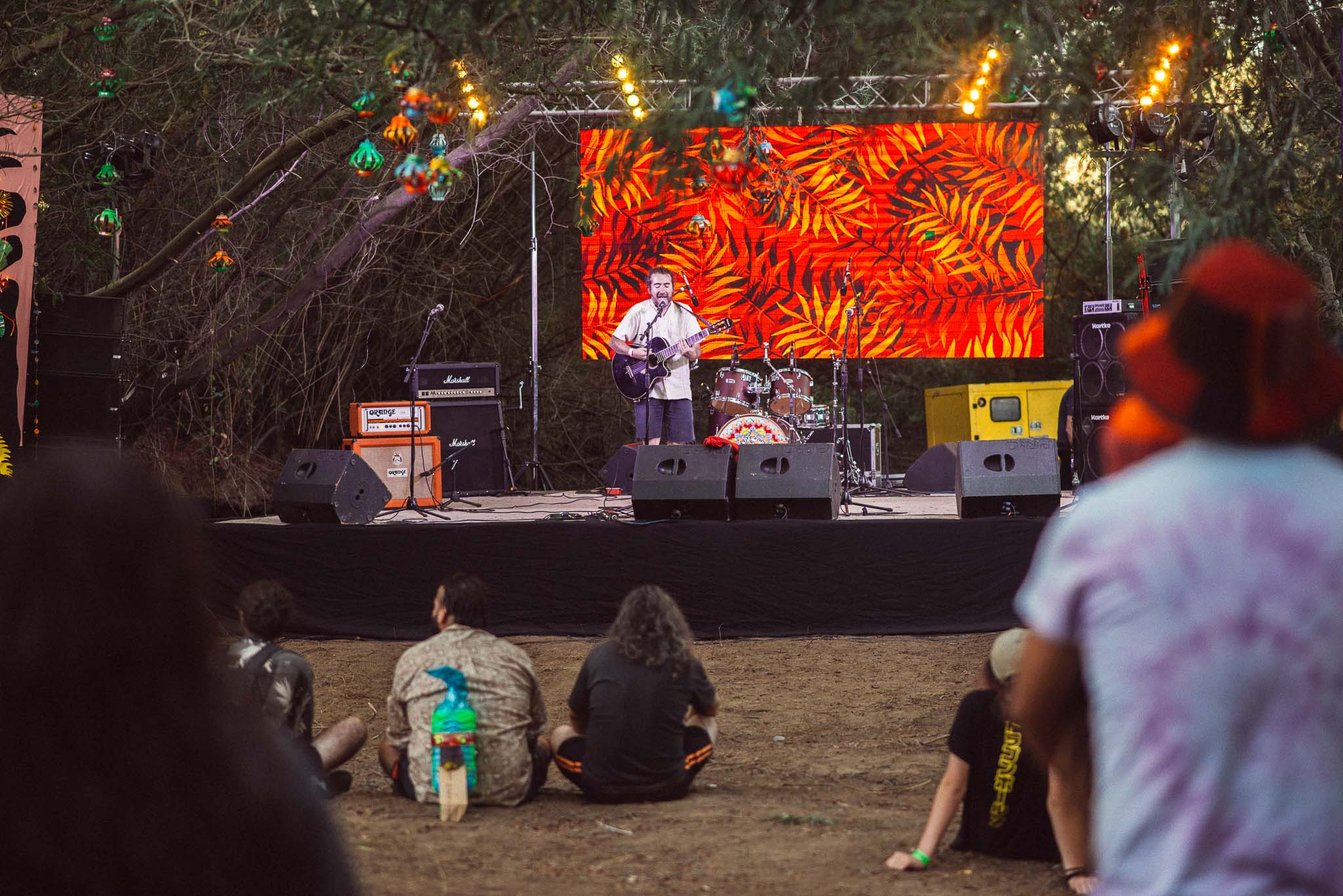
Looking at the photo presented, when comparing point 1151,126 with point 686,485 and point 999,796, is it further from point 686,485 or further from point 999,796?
point 999,796

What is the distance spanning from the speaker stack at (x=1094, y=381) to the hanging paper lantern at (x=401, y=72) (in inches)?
251

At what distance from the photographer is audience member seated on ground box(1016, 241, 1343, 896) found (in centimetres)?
138

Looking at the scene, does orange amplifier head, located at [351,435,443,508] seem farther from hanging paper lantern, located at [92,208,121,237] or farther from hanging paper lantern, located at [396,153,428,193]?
hanging paper lantern, located at [396,153,428,193]

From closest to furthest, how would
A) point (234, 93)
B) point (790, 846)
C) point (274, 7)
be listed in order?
1. point (790, 846)
2. point (274, 7)
3. point (234, 93)

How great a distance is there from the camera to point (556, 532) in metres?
8.57

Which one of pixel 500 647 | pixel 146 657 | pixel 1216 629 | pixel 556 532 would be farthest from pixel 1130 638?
pixel 556 532

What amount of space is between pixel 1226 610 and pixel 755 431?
8946 mm

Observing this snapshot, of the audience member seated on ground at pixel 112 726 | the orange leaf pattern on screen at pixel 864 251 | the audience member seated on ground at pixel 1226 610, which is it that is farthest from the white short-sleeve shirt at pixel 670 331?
the audience member seated on ground at pixel 112 726

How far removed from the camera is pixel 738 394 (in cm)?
1156

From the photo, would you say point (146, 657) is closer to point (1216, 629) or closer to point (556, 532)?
point (1216, 629)

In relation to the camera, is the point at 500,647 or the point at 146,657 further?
the point at 500,647

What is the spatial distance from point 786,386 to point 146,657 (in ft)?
35.9

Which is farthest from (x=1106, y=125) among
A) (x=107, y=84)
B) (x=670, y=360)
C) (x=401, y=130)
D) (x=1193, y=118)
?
(x=107, y=84)

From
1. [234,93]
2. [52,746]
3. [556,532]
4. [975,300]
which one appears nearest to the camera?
[52,746]
